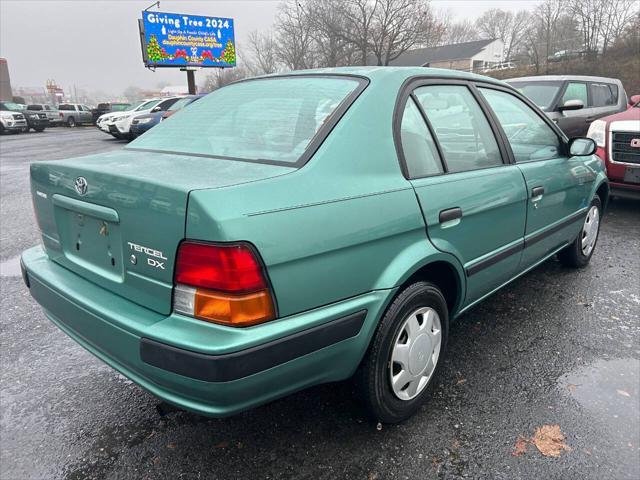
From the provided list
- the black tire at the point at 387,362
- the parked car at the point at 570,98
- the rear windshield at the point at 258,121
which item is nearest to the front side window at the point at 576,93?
the parked car at the point at 570,98

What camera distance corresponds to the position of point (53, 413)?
7.78ft

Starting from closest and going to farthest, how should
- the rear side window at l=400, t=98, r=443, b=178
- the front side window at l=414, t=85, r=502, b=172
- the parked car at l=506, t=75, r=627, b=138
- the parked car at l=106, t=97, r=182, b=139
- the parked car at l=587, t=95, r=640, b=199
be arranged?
the rear side window at l=400, t=98, r=443, b=178, the front side window at l=414, t=85, r=502, b=172, the parked car at l=587, t=95, r=640, b=199, the parked car at l=506, t=75, r=627, b=138, the parked car at l=106, t=97, r=182, b=139

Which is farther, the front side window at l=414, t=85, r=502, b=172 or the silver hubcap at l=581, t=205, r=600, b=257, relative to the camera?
the silver hubcap at l=581, t=205, r=600, b=257

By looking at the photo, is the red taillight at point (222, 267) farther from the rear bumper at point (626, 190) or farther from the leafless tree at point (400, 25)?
the leafless tree at point (400, 25)

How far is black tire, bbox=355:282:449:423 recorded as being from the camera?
6.56 ft

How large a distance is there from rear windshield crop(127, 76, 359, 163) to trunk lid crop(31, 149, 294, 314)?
0.49 feet

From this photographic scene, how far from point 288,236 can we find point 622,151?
566 cm

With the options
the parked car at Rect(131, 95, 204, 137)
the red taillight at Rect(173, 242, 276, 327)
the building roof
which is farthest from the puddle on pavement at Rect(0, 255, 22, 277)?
the building roof

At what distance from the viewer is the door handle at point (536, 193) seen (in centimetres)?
294

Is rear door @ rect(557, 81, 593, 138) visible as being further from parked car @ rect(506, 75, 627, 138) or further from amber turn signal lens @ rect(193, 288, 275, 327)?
amber turn signal lens @ rect(193, 288, 275, 327)

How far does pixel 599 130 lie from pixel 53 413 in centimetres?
649

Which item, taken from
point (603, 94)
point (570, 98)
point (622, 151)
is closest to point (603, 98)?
point (603, 94)

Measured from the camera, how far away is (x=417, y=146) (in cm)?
227

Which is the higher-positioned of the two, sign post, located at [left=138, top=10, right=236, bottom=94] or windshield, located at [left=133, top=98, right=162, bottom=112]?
sign post, located at [left=138, top=10, right=236, bottom=94]
